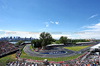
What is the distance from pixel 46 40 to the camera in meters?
58.6

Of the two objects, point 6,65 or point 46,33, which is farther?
point 46,33

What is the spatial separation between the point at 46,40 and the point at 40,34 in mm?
8785

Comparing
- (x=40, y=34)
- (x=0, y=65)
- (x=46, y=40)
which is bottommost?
(x=0, y=65)

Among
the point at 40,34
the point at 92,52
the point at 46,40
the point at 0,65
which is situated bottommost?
the point at 92,52

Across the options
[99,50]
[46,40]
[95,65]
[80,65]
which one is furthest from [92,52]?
[46,40]

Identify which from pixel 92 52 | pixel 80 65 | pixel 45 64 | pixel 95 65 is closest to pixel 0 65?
pixel 45 64

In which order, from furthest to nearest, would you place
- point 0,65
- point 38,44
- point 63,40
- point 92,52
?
point 63,40 < point 38,44 < point 92,52 < point 0,65

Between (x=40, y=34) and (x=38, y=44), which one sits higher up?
(x=40, y=34)

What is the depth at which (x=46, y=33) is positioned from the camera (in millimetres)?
60000

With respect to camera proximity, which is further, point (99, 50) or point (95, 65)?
point (99, 50)

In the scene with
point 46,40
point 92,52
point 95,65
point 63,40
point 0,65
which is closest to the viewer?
point 0,65

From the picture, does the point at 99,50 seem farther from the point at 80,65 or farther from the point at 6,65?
the point at 6,65

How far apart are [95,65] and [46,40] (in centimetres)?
4480

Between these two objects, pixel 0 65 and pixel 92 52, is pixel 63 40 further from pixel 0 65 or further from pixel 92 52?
pixel 0 65
